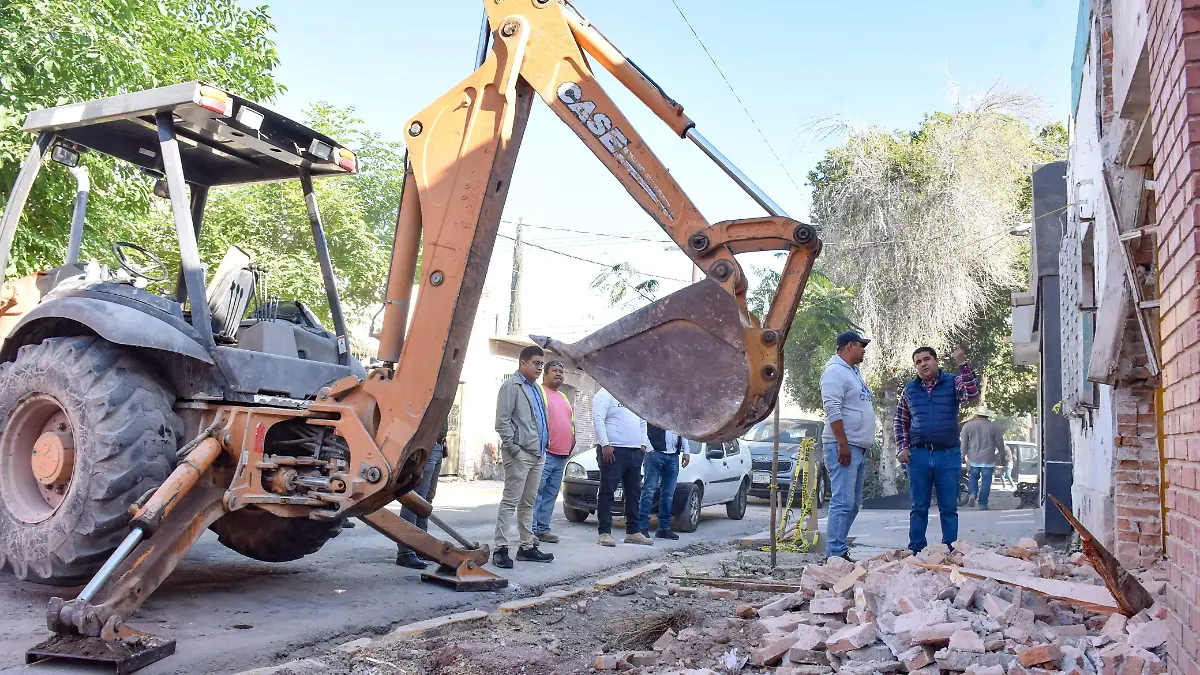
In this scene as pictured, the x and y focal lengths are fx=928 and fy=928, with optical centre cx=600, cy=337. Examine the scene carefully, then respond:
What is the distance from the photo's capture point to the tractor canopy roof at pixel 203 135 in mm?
5555

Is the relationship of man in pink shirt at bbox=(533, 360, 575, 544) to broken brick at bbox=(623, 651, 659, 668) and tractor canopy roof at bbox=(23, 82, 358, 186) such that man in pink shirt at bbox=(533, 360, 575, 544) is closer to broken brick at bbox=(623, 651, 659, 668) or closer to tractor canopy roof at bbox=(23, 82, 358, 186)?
tractor canopy roof at bbox=(23, 82, 358, 186)

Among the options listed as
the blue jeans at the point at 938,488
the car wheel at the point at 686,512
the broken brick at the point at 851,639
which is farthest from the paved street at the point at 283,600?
the broken brick at the point at 851,639

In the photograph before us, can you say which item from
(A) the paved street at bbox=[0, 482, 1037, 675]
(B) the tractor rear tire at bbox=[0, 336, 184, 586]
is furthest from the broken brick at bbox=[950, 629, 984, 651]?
(B) the tractor rear tire at bbox=[0, 336, 184, 586]

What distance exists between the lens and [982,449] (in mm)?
17625

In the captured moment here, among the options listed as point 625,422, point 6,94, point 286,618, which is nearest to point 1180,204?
point 286,618

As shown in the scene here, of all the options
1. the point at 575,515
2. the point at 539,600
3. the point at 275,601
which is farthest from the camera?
the point at 575,515

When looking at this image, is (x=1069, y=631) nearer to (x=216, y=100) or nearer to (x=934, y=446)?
(x=934, y=446)

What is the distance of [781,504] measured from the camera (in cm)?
1764

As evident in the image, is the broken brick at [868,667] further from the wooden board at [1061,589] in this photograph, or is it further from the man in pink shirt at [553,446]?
the man in pink shirt at [553,446]

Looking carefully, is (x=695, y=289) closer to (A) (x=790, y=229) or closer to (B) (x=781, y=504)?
(A) (x=790, y=229)

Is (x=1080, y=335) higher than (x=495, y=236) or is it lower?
higher

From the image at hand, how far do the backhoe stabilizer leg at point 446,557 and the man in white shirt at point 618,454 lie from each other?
12.2 ft

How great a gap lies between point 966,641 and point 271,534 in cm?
431

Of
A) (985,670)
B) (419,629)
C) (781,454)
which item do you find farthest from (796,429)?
(985,670)
